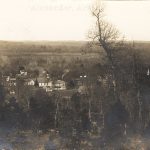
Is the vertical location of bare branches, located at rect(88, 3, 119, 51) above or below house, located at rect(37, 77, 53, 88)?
above

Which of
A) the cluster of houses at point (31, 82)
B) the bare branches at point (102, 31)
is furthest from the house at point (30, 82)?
the bare branches at point (102, 31)

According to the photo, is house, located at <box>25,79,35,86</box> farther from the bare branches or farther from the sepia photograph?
the bare branches

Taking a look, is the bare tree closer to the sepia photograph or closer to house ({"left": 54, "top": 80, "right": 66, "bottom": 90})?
the sepia photograph

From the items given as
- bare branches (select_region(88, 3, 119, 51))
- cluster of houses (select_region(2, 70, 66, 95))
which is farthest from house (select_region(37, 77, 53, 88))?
bare branches (select_region(88, 3, 119, 51))

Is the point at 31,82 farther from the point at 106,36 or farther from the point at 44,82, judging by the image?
the point at 106,36

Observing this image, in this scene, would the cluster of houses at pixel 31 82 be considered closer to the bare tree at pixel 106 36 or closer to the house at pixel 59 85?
the house at pixel 59 85

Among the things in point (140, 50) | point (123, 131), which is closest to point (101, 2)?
point (140, 50)

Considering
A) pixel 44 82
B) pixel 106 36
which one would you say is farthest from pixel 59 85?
pixel 106 36
